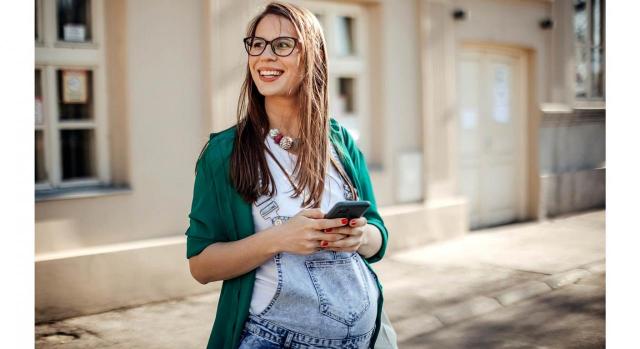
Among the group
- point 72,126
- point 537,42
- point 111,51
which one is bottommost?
point 72,126

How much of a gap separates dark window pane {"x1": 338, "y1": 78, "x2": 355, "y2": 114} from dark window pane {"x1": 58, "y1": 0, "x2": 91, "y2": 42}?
2.98 m

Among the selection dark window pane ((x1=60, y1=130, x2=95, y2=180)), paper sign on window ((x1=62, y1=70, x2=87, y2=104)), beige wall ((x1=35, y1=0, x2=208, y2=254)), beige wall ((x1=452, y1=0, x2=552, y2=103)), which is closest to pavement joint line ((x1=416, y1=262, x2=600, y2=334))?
beige wall ((x1=35, y1=0, x2=208, y2=254))

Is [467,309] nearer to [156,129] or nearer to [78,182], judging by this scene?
[156,129]

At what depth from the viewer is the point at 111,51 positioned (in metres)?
6.11

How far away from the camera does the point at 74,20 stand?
19.6 feet

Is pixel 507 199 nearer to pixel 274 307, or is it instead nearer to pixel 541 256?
pixel 541 256

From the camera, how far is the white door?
991 cm

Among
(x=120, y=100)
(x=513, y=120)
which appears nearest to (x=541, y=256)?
(x=513, y=120)

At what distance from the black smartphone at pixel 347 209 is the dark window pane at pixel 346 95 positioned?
20.0ft

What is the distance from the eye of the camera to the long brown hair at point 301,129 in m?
2.23

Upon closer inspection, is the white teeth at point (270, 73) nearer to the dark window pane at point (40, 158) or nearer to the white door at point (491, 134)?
the dark window pane at point (40, 158)

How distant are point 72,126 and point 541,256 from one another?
16.5 feet

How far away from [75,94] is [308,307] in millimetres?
4403

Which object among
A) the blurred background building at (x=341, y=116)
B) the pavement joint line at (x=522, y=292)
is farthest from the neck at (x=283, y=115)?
the pavement joint line at (x=522, y=292)
